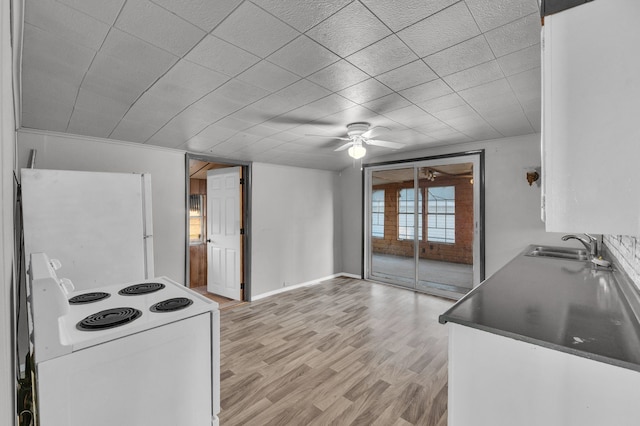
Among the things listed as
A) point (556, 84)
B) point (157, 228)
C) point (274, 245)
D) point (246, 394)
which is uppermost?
point (556, 84)

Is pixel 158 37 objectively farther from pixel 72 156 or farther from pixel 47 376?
pixel 72 156

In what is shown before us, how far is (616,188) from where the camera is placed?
3.04 feet

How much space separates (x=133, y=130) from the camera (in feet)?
9.78

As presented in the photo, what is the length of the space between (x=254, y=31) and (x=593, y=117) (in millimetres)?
1553

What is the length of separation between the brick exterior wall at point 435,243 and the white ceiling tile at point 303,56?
6.43 m

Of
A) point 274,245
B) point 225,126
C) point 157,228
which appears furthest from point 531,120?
point 157,228

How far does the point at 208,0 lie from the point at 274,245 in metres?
3.90

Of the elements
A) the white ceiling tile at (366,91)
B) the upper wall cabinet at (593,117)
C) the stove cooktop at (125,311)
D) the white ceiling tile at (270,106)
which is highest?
the white ceiling tile at (366,91)

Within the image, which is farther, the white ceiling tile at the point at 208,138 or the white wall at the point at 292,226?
the white wall at the point at 292,226

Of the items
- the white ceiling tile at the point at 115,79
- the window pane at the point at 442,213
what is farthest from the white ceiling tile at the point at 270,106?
the window pane at the point at 442,213

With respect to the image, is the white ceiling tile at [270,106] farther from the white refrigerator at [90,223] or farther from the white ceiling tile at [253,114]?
the white refrigerator at [90,223]

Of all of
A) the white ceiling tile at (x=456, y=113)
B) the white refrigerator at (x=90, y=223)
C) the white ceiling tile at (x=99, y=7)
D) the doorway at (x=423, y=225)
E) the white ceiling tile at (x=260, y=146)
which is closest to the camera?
the white ceiling tile at (x=99, y=7)

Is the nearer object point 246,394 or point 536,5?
point 536,5

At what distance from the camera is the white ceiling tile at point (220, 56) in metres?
1.66
